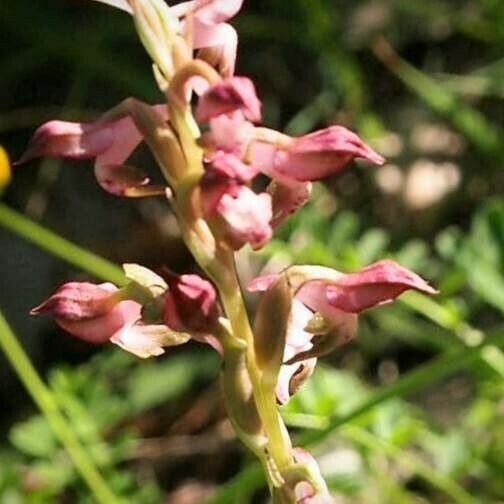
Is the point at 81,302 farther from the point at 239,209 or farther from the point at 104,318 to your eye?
the point at 239,209

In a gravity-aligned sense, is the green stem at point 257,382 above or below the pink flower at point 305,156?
below

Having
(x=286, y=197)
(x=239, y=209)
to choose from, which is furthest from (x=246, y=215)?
(x=286, y=197)

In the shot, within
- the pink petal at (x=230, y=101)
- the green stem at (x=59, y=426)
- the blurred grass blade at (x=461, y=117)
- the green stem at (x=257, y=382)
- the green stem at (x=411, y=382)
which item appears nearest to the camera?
the pink petal at (x=230, y=101)

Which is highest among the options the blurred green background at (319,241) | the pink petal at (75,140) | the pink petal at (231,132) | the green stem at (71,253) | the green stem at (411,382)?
the pink petal at (231,132)

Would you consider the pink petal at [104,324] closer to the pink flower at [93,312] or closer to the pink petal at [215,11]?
the pink flower at [93,312]

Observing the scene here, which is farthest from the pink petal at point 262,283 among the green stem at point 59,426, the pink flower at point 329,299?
the green stem at point 59,426

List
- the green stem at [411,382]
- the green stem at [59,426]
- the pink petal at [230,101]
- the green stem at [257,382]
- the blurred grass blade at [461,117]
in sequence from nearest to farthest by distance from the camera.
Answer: the pink petal at [230,101], the green stem at [257,382], the green stem at [411,382], the green stem at [59,426], the blurred grass blade at [461,117]

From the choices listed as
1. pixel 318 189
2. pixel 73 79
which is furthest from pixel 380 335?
pixel 73 79
